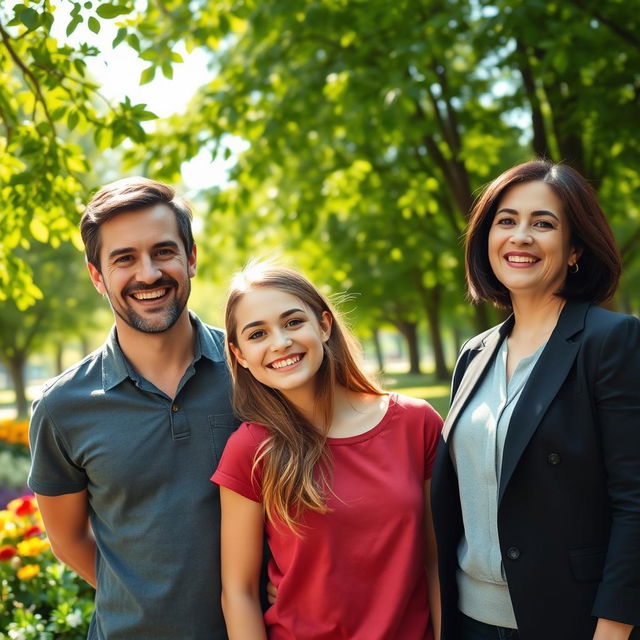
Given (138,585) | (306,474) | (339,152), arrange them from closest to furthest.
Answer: (306,474)
(138,585)
(339,152)

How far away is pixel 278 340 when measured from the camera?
286 cm

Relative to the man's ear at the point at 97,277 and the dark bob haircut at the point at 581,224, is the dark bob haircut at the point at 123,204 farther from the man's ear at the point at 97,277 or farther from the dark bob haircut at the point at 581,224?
the dark bob haircut at the point at 581,224

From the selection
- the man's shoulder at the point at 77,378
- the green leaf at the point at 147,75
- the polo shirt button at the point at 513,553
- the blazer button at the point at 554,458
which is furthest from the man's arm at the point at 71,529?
the green leaf at the point at 147,75

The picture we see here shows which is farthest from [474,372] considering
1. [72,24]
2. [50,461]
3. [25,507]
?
[25,507]

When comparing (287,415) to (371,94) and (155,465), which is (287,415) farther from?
(371,94)

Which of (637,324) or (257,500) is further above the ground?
(637,324)

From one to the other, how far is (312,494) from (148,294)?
→ 1011 mm

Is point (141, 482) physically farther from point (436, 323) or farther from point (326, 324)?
point (436, 323)

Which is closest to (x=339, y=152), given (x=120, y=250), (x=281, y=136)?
(x=281, y=136)

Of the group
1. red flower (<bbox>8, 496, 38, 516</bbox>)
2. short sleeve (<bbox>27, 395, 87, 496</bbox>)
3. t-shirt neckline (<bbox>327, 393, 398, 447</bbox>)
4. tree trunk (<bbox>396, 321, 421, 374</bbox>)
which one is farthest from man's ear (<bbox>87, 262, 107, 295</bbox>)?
tree trunk (<bbox>396, 321, 421, 374</bbox>)

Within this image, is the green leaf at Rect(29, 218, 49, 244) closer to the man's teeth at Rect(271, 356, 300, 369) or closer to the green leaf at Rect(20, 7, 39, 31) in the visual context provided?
the green leaf at Rect(20, 7, 39, 31)

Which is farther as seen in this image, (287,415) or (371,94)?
(371,94)

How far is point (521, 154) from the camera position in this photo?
50.3 feet

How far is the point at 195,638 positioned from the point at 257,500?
599 millimetres
